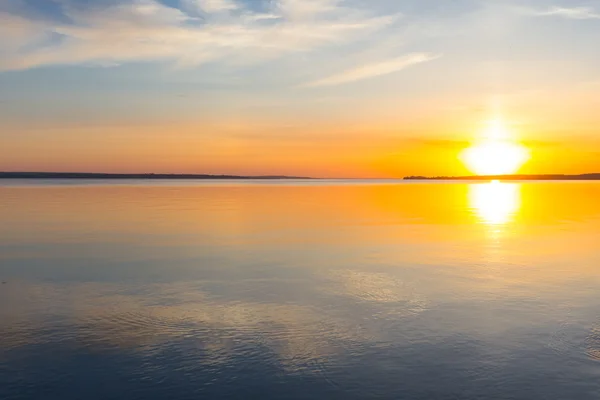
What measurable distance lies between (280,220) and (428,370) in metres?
26.9

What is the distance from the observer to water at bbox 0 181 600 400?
8977 millimetres

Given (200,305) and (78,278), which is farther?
(78,278)

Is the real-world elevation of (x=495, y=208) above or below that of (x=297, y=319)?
above

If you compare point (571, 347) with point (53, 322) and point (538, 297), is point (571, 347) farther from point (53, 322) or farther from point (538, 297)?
point (53, 322)

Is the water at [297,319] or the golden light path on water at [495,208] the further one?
→ the golden light path on water at [495,208]

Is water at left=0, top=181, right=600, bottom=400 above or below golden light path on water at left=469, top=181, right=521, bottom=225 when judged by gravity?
below

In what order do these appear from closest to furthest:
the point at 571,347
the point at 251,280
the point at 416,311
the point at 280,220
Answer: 1. the point at 571,347
2. the point at 416,311
3. the point at 251,280
4. the point at 280,220

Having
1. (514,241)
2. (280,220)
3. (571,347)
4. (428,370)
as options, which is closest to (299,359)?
(428,370)

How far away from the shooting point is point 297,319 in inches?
493

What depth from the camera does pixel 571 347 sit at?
418 inches

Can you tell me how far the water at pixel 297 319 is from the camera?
29.5 feet

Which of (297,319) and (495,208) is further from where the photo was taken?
(495,208)

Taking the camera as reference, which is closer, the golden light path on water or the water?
the water

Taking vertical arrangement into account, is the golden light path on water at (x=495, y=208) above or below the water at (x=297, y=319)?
above
